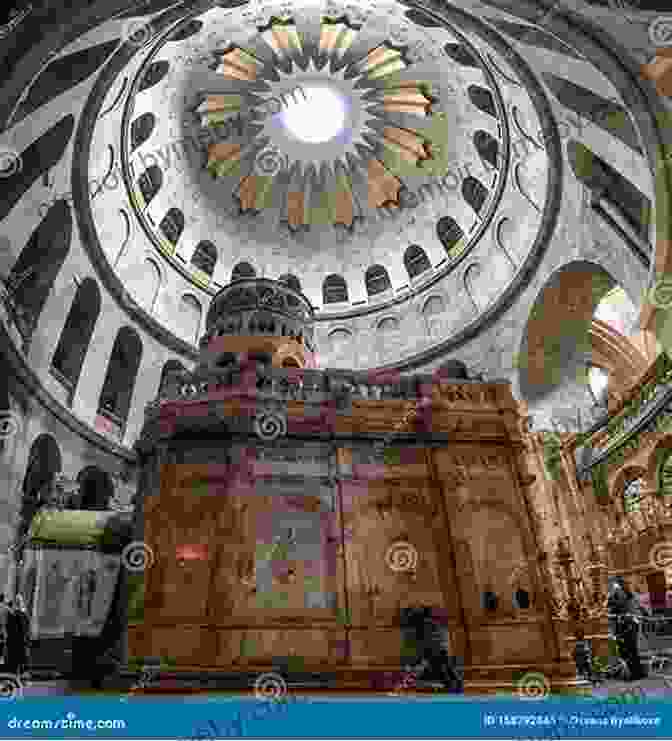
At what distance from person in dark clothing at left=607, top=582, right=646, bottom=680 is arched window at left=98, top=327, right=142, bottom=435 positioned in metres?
18.9

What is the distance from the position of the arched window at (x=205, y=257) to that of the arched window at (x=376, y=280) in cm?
822

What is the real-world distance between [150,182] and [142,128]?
2.44 meters

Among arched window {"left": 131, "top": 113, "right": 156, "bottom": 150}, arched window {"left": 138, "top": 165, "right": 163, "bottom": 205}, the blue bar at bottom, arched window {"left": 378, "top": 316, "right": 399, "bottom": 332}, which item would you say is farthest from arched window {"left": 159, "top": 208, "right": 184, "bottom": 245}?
the blue bar at bottom

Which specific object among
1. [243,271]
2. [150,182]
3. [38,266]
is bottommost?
[38,266]

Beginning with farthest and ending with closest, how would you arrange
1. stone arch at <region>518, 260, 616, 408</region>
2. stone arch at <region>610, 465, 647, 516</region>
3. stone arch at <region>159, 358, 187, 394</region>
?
stone arch at <region>159, 358, 187, 394</region> → stone arch at <region>518, 260, 616, 408</region> → stone arch at <region>610, 465, 647, 516</region>

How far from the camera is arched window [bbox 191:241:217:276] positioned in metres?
28.5

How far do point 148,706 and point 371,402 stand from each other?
9.31 metres

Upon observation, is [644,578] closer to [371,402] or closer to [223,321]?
[371,402]

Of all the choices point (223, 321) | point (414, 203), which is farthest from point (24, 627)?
point (414, 203)

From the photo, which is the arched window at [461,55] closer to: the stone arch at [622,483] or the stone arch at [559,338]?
the stone arch at [559,338]

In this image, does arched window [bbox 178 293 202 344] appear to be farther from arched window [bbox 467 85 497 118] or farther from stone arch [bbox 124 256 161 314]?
arched window [bbox 467 85 497 118]

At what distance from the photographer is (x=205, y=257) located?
94.7 feet

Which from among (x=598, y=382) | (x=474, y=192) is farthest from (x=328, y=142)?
(x=598, y=382)

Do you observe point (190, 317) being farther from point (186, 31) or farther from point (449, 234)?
point (449, 234)
